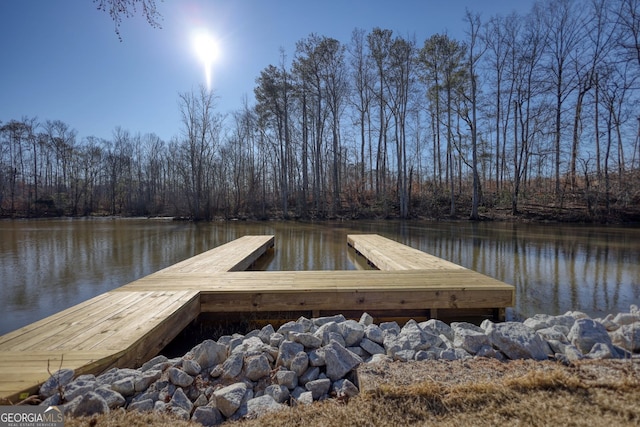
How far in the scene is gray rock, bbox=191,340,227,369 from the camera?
2.34 metres

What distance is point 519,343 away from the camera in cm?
240

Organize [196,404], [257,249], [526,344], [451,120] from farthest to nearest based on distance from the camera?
[451,120] < [257,249] < [526,344] < [196,404]

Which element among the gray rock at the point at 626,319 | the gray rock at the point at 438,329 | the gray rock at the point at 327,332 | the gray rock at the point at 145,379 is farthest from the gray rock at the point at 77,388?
the gray rock at the point at 626,319

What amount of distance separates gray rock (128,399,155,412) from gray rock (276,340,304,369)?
0.86 metres

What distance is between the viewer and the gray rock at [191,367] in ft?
7.27

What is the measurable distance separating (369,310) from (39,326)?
10.5 feet

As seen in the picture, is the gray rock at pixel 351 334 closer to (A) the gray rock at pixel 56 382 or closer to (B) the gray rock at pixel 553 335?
(B) the gray rock at pixel 553 335

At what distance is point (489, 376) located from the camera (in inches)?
79.0

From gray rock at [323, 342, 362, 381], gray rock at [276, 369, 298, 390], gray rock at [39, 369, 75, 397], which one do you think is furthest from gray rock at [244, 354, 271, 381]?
gray rock at [39, 369, 75, 397]

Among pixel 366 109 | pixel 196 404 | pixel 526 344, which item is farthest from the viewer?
pixel 366 109

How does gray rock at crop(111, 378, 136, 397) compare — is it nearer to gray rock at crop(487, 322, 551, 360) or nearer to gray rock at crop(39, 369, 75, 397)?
gray rock at crop(39, 369, 75, 397)

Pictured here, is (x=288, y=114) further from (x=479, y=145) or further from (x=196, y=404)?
(x=196, y=404)

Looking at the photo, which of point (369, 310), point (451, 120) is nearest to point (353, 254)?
point (369, 310)

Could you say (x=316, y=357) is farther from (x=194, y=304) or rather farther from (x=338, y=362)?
(x=194, y=304)
